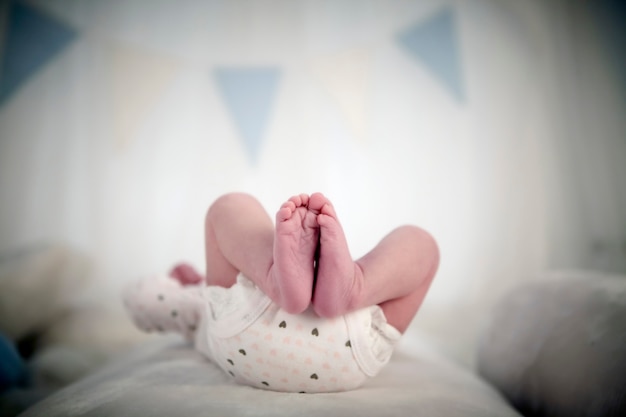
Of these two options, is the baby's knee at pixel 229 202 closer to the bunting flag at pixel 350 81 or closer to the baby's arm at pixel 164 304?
the baby's arm at pixel 164 304

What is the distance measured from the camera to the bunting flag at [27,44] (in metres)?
2.06

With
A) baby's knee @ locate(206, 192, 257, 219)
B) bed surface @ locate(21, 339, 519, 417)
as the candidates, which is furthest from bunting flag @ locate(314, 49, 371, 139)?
bed surface @ locate(21, 339, 519, 417)

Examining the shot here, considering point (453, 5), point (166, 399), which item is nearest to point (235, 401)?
point (166, 399)

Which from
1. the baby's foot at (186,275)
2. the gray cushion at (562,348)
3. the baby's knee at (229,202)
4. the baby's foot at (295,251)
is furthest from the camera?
the baby's foot at (186,275)

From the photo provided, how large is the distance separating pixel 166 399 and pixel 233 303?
0.18 meters

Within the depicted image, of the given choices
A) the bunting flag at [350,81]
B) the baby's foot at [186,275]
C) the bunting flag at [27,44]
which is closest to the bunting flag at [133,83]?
the bunting flag at [27,44]

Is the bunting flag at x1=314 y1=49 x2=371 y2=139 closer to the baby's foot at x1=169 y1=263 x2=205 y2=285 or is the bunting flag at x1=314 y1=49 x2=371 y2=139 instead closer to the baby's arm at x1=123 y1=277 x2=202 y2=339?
the baby's foot at x1=169 y1=263 x2=205 y2=285

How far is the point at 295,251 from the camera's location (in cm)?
64

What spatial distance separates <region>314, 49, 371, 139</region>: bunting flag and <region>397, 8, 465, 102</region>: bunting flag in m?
0.24

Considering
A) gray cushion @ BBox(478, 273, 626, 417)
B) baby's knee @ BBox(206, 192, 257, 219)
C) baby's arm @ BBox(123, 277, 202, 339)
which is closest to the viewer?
gray cushion @ BBox(478, 273, 626, 417)

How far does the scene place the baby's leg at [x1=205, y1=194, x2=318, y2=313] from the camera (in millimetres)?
627

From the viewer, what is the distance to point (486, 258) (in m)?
1.91

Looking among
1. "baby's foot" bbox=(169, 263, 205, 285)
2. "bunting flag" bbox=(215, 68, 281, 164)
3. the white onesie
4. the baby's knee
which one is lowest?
the white onesie

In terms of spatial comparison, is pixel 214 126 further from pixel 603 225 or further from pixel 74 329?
pixel 603 225
